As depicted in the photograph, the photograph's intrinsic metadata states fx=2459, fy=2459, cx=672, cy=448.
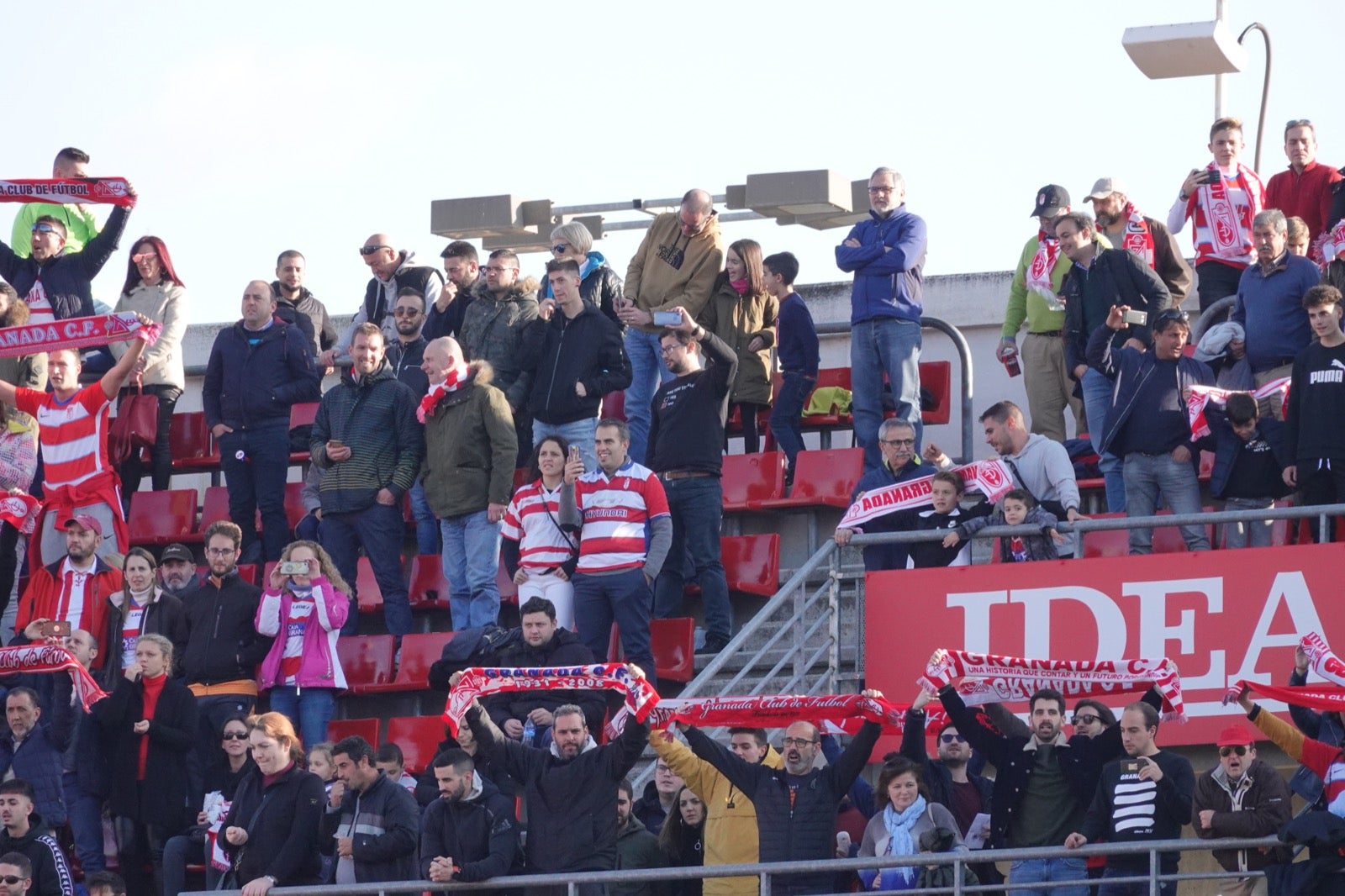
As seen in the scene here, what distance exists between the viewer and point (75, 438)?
14.6 meters

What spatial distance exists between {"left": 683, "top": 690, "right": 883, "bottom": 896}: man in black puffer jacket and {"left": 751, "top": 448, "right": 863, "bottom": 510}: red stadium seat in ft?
11.7

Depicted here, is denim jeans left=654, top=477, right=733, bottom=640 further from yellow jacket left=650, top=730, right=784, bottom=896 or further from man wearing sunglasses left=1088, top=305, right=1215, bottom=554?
yellow jacket left=650, top=730, right=784, bottom=896

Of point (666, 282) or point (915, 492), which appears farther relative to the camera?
point (666, 282)

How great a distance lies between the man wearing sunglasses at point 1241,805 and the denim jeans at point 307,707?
4.91m

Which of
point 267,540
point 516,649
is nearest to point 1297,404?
point 516,649

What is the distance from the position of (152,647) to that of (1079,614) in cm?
470

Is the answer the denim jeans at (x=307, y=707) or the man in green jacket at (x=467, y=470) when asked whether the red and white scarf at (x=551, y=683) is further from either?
the man in green jacket at (x=467, y=470)

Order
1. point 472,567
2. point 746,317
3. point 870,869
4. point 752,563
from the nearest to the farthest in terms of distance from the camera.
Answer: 1. point 870,869
2. point 472,567
3. point 752,563
4. point 746,317

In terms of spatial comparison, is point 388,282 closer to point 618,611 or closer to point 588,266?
point 588,266

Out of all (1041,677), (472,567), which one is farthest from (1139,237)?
(472,567)

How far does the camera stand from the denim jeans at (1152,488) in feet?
41.7

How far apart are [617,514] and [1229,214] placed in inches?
176

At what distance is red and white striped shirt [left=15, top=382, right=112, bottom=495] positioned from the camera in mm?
14562

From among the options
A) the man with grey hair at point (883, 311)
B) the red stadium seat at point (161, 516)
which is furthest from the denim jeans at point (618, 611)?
the red stadium seat at point (161, 516)
